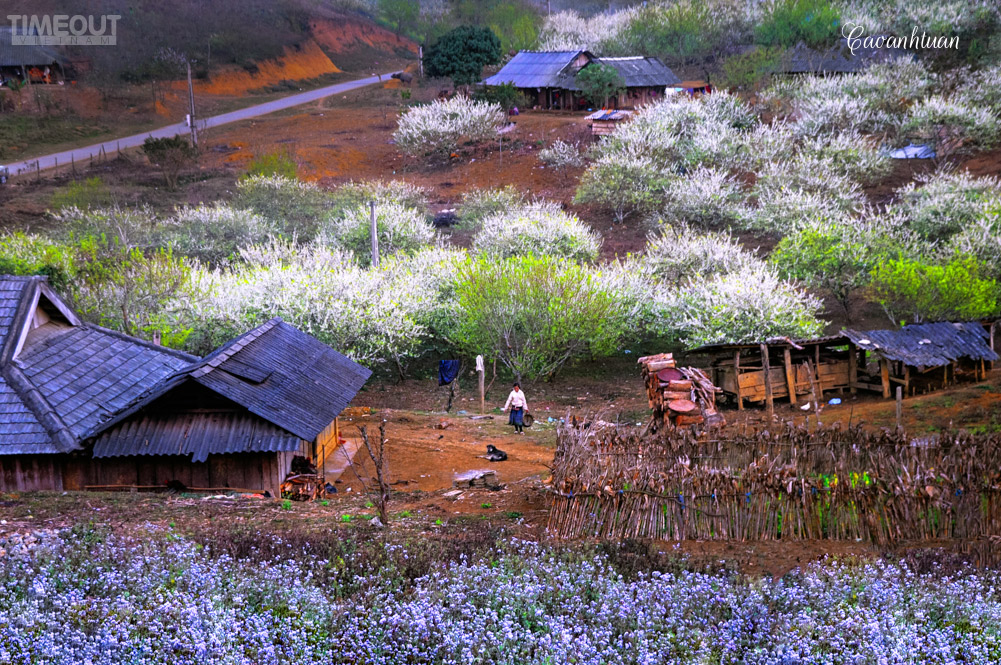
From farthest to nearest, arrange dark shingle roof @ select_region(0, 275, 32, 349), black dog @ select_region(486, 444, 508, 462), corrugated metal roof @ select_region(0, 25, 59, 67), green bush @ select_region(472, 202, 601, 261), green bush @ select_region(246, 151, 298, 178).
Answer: corrugated metal roof @ select_region(0, 25, 59, 67) → green bush @ select_region(246, 151, 298, 178) → green bush @ select_region(472, 202, 601, 261) → black dog @ select_region(486, 444, 508, 462) → dark shingle roof @ select_region(0, 275, 32, 349)

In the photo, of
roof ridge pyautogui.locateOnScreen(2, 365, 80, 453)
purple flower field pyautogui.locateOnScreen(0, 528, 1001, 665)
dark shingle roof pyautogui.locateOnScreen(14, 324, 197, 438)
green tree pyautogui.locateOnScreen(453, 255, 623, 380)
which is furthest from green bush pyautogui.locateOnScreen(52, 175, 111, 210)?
purple flower field pyautogui.locateOnScreen(0, 528, 1001, 665)

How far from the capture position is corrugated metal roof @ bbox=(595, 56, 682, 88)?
2403 inches

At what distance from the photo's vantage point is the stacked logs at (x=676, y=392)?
18794 millimetres

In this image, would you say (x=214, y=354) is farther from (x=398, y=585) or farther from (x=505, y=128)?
(x=505, y=128)

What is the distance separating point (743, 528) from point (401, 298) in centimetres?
1935

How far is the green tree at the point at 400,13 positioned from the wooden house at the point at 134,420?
81757 mm

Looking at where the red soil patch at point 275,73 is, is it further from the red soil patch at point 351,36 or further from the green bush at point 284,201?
the green bush at point 284,201

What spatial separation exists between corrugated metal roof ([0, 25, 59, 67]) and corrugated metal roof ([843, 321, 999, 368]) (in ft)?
201

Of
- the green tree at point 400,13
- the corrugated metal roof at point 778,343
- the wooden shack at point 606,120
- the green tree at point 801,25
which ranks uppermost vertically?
the green tree at point 400,13

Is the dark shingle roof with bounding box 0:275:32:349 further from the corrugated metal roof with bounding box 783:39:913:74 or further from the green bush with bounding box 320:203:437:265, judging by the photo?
the corrugated metal roof with bounding box 783:39:913:74

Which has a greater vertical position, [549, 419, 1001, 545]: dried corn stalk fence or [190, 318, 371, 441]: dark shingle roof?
[190, 318, 371, 441]: dark shingle roof

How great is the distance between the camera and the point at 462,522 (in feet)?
40.0

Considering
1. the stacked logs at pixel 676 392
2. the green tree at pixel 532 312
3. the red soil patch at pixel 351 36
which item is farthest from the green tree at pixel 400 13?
the stacked logs at pixel 676 392

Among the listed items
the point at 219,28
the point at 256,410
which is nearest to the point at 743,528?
the point at 256,410
